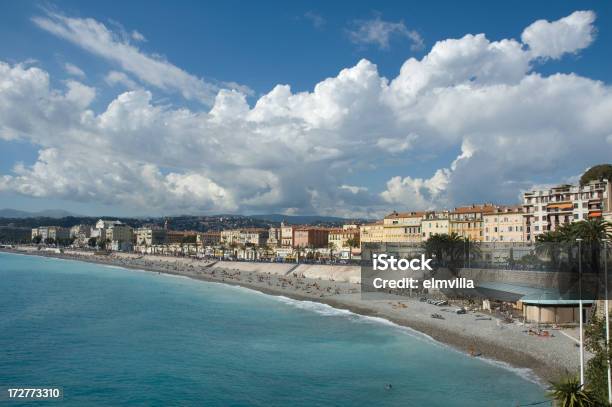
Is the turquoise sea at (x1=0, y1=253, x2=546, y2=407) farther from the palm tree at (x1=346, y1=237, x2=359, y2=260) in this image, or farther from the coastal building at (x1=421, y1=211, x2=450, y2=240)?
the palm tree at (x1=346, y1=237, x2=359, y2=260)

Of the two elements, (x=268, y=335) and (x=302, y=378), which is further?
(x=268, y=335)

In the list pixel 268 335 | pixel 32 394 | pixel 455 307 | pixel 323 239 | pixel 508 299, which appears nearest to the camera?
pixel 32 394

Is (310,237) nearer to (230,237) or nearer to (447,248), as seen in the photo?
(230,237)

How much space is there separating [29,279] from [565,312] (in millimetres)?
88335

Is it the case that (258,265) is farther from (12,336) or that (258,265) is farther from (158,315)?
(12,336)

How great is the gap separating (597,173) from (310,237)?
77797mm

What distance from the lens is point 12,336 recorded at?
39.8 meters

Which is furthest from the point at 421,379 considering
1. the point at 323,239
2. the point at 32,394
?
the point at 323,239

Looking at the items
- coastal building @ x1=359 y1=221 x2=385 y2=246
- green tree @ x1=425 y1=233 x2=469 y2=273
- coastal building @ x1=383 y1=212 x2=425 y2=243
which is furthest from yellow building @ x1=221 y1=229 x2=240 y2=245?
green tree @ x1=425 y1=233 x2=469 y2=273

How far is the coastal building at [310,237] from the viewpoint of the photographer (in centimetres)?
13962

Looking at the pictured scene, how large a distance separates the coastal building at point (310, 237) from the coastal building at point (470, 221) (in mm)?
54824

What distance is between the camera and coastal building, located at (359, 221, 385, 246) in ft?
355

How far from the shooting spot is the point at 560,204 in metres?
65.8

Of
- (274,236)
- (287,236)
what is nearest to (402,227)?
(287,236)
